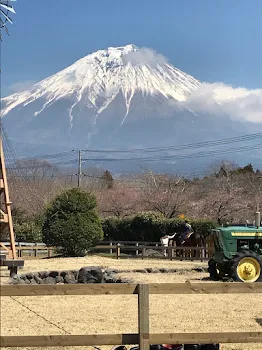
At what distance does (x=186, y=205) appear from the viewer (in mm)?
42469

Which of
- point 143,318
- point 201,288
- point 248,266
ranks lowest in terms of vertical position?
point 248,266

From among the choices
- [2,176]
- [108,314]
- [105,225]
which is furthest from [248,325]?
[105,225]

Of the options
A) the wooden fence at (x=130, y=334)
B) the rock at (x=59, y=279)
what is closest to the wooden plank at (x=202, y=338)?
the wooden fence at (x=130, y=334)

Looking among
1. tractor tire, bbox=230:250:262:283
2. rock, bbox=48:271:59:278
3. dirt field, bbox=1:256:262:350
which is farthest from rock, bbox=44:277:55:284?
tractor tire, bbox=230:250:262:283

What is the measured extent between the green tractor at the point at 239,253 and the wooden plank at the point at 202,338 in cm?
917

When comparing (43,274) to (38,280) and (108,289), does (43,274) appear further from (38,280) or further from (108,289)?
(108,289)

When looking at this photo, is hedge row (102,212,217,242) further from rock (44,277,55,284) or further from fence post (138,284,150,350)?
fence post (138,284,150,350)

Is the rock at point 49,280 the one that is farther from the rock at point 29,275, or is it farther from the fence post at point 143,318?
the fence post at point 143,318

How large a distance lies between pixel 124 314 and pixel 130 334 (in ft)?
14.7

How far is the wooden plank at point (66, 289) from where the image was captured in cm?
504

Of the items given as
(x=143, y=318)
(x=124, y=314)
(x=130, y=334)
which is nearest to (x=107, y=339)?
(x=130, y=334)

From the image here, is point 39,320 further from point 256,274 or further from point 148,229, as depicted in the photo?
point 148,229

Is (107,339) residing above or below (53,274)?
above

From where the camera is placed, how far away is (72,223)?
77.1ft
